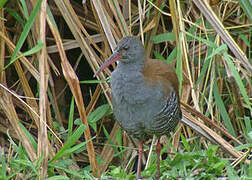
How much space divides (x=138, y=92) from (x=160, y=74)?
24cm

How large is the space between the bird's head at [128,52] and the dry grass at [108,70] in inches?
9.8

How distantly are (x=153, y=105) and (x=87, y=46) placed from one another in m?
0.65

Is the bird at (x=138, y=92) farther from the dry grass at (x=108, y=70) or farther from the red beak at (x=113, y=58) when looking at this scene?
the dry grass at (x=108, y=70)

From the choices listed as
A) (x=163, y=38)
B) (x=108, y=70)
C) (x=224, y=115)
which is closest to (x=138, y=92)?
(x=108, y=70)

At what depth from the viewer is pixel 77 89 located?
2760mm

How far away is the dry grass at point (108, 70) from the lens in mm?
3074

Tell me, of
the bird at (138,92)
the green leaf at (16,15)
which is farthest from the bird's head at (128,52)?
the green leaf at (16,15)

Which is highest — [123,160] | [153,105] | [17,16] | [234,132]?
[17,16]

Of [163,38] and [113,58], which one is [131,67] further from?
[163,38]

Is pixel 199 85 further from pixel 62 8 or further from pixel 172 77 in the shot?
pixel 62 8

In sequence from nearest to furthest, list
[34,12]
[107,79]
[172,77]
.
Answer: [34,12] < [172,77] < [107,79]

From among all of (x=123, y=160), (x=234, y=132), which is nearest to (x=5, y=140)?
(x=123, y=160)

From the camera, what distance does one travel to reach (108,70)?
341 cm

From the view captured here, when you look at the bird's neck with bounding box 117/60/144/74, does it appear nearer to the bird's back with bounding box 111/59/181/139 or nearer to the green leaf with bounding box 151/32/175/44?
the bird's back with bounding box 111/59/181/139
